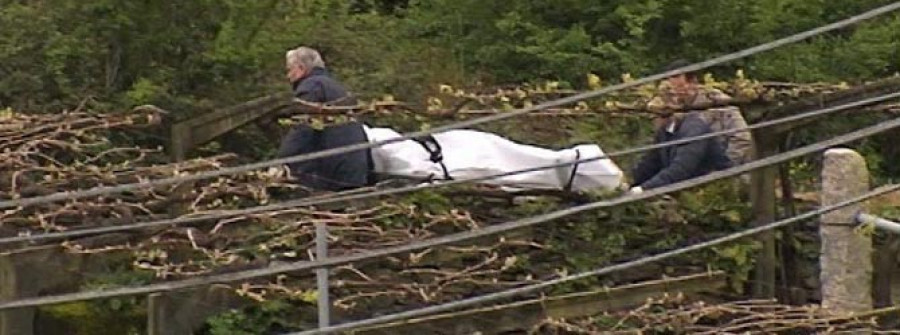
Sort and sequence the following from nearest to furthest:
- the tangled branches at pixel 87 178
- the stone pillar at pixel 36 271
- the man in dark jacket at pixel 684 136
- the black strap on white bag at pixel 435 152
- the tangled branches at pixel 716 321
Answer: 1. the tangled branches at pixel 716 321
2. the stone pillar at pixel 36 271
3. the tangled branches at pixel 87 178
4. the man in dark jacket at pixel 684 136
5. the black strap on white bag at pixel 435 152

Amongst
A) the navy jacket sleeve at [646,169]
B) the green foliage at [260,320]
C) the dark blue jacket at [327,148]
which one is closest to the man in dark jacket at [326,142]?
the dark blue jacket at [327,148]

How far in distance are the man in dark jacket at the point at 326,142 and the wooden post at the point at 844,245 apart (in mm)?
2101

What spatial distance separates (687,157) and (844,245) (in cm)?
153

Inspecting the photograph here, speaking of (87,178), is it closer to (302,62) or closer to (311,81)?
(311,81)

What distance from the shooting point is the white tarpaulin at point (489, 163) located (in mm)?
7051

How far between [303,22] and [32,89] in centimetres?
217

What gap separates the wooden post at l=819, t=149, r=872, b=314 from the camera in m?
5.41

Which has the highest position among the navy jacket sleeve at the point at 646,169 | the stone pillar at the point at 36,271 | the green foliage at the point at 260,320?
the navy jacket sleeve at the point at 646,169

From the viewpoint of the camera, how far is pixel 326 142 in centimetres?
730

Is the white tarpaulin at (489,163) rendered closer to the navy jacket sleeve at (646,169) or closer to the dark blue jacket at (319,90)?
the navy jacket sleeve at (646,169)

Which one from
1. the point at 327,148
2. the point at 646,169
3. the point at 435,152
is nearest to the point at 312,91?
the point at 327,148

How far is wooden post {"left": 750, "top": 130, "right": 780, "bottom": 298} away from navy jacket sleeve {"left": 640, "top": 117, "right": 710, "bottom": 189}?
10.0 inches

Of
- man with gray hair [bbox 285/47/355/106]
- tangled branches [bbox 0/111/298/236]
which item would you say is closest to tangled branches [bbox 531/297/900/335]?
tangled branches [bbox 0/111/298/236]

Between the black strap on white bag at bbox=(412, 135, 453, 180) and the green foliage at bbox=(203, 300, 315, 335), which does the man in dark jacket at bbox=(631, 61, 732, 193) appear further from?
the green foliage at bbox=(203, 300, 315, 335)
